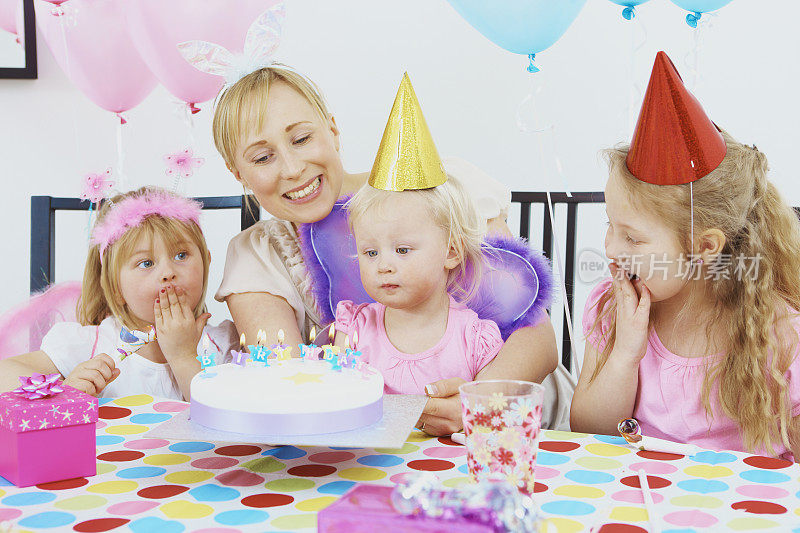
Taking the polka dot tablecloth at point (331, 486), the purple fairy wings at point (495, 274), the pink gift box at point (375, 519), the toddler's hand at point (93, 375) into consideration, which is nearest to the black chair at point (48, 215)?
the purple fairy wings at point (495, 274)

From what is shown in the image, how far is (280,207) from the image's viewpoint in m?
1.64

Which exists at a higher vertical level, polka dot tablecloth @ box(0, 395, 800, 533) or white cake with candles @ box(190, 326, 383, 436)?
white cake with candles @ box(190, 326, 383, 436)

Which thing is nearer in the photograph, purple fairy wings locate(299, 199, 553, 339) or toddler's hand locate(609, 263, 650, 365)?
toddler's hand locate(609, 263, 650, 365)

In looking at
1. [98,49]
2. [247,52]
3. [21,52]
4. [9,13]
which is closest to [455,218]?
[247,52]

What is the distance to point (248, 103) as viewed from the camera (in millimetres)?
1571

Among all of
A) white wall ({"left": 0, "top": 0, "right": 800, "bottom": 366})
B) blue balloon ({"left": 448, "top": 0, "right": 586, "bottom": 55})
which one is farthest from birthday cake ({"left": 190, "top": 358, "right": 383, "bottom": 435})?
white wall ({"left": 0, "top": 0, "right": 800, "bottom": 366})

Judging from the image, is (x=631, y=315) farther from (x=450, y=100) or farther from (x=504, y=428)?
(x=450, y=100)

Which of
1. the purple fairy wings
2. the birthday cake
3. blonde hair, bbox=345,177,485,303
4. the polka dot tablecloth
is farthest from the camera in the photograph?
the purple fairy wings

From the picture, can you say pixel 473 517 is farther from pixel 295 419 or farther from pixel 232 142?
pixel 232 142

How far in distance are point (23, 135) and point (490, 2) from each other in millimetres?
1753

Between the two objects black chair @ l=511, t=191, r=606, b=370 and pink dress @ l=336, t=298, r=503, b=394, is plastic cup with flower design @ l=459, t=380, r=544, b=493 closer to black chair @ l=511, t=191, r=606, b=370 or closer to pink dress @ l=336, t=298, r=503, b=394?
pink dress @ l=336, t=298, r=503, b=394

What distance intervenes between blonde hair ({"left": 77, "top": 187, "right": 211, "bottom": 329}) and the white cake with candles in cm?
71

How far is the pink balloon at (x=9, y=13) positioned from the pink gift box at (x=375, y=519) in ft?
6.67

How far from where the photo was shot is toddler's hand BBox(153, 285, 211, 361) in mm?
1666
